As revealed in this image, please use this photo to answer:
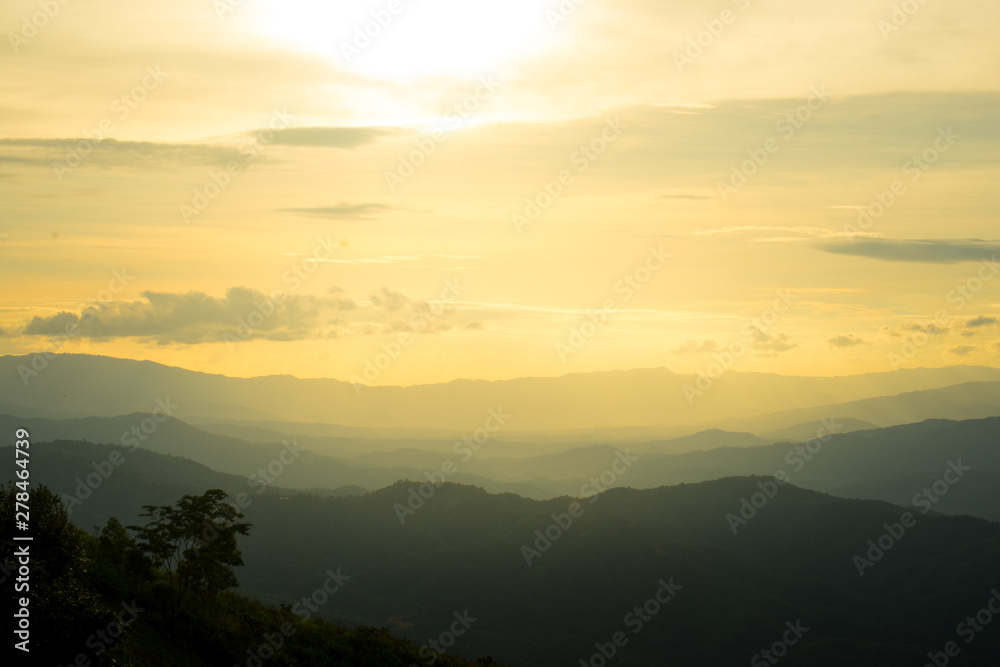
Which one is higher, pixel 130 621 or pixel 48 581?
pixel 48 581

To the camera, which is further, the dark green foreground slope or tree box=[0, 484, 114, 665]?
the dark green foreground slope

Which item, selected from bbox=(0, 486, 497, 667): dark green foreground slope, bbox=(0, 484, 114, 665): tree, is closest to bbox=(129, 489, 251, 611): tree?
bbox=(0, 486, 497, 667): dark green foreground slope

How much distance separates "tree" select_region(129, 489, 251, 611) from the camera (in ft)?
136

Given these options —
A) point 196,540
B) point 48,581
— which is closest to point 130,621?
point 196,540

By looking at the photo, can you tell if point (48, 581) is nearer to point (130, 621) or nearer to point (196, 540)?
point (130, 621)

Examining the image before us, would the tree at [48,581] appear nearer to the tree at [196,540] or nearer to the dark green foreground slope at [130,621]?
the dark green foreground slope at [130,621]

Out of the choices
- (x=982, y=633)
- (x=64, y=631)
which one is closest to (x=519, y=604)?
(x=982, y=633)

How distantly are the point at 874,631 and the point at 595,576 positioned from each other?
220 ft

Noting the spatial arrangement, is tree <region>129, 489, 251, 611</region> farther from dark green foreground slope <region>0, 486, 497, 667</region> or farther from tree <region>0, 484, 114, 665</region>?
tree <region>0, 484, 114, 665</region>

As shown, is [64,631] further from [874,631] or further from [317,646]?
[874,631]

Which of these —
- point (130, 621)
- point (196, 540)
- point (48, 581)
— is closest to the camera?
point (48, 581)

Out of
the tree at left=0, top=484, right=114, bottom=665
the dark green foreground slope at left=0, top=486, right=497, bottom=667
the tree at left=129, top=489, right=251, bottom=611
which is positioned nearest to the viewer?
the tree at left=0, top=484, right=114, bottom=665

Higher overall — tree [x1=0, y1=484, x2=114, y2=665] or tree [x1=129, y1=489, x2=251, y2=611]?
tree [x1=0, y1=484, x2=114, y2=665]

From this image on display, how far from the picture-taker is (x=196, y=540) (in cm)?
4256
